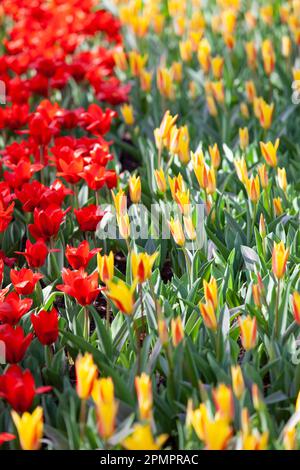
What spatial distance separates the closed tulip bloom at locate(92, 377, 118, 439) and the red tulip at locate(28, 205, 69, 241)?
95cm

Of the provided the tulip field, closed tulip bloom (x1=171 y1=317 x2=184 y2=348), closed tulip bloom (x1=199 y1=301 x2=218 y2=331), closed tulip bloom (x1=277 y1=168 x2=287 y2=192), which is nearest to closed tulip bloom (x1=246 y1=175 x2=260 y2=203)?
the tulip field

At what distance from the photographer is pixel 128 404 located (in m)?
2.06

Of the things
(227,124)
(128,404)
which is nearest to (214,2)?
(227,124)

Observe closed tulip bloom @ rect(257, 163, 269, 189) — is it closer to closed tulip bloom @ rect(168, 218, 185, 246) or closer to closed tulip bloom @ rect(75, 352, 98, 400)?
closed tulip bloom @ rect(168, 218, 185, 246)

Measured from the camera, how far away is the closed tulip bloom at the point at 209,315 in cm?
213

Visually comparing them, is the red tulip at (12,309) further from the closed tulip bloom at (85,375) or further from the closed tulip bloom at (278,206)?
the closed tulip bloom at (278,206)

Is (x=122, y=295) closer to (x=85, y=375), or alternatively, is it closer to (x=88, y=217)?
(x=85, y=375)

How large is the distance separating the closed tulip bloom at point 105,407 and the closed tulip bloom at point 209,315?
46 centimetres

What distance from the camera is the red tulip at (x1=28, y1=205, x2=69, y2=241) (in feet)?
8.54

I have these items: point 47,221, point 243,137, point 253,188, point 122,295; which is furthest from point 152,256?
Answer: point 243,137

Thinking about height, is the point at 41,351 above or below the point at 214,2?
below

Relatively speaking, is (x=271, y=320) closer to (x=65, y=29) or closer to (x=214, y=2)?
(x=65, y=29)

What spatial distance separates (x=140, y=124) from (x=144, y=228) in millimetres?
1339
